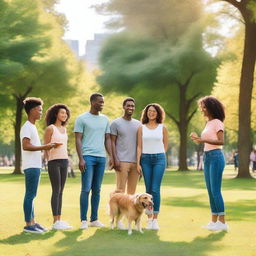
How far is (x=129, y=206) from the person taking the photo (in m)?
10.2

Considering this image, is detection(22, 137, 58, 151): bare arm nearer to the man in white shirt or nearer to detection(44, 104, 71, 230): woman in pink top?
the man in white shirt

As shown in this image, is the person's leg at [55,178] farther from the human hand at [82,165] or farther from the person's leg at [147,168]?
the person's leg at [147,168]

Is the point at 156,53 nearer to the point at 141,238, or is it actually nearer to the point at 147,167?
the point at 147,167

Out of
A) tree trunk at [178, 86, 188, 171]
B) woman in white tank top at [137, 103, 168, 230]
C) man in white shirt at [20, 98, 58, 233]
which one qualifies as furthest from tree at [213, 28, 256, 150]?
man in white shirt at [20, 98, 58, 233]

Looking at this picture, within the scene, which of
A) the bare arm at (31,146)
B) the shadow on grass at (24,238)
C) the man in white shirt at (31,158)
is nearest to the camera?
the shadow on grass at (24,238)

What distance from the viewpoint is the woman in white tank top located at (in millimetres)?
10969

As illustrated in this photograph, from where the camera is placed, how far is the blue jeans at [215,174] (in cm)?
1059

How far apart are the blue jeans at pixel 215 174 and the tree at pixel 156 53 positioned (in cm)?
3256

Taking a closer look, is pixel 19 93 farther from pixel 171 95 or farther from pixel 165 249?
pixel 165 249

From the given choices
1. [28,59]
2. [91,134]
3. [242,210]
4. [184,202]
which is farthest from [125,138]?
[28,59]

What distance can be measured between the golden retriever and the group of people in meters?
0.21

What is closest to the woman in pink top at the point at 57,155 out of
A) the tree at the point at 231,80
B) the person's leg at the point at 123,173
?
the person's leg at the point at 123,173

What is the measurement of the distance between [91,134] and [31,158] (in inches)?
45.3

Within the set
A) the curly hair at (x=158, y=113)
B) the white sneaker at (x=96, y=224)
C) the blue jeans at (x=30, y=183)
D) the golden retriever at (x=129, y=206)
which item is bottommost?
the white sneaker at (x=96, y=224)
